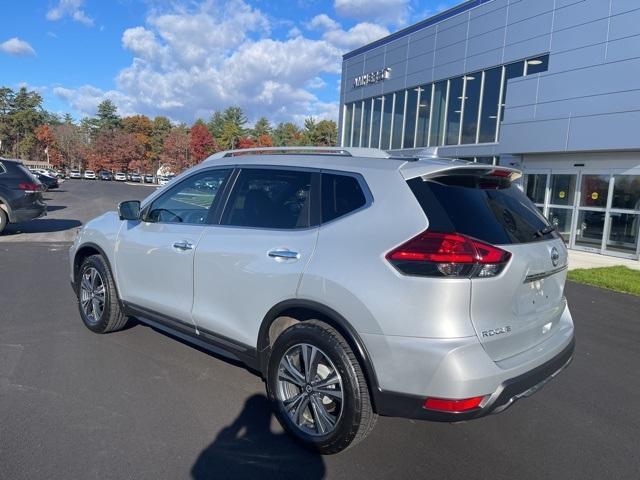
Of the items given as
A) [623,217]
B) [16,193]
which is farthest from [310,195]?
[623,217]

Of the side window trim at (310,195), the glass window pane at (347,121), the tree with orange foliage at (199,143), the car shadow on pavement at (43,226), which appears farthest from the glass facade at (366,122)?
the tree with orange foliage at (199,143)

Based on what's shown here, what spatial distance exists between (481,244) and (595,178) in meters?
13.5

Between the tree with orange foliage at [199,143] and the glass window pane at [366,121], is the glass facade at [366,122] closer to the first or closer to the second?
the glass window pane at [366,121]

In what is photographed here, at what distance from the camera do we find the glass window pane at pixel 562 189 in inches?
586

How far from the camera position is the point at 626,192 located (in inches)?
525

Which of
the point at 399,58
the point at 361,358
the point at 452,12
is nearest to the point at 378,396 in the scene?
the point at 361,358

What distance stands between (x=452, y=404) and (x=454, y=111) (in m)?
19.0

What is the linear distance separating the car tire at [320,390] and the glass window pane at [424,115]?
1947 centimetres

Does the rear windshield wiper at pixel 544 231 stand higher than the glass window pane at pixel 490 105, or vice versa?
the glass window pane at pixel 490 105

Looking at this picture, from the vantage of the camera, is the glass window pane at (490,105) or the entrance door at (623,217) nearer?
the entrance door at (623,217)

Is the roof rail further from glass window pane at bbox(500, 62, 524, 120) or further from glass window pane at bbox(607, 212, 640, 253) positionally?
glass window pane at bbox(500, 62, 524, 120)

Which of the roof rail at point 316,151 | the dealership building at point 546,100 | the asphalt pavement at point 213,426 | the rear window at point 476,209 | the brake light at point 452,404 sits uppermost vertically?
the dealership building at point 546,100

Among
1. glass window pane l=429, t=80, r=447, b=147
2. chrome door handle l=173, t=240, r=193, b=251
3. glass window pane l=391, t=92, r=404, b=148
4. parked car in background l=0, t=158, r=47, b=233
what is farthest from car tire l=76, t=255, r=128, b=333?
glass window pane l=391, t=92, r=404, b=148

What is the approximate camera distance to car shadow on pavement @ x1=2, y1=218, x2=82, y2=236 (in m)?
13.0
